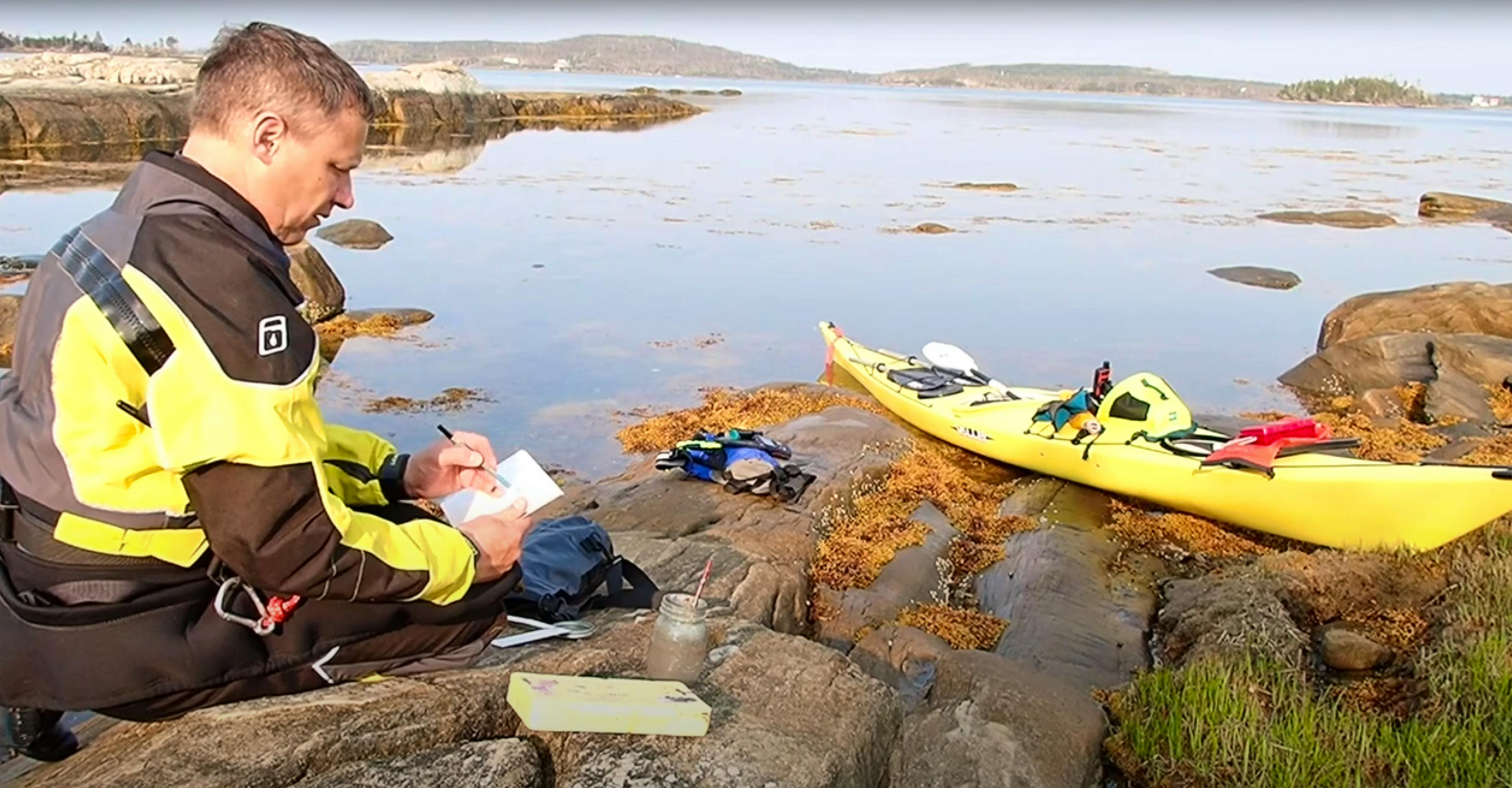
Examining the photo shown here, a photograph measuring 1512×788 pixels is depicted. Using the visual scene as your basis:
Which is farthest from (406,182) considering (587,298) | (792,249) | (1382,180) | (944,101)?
(944,101)

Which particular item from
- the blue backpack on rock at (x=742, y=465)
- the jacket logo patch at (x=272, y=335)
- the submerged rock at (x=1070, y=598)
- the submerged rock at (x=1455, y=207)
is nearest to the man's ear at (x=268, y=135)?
the jacket logo patch at (x=272, y=335)

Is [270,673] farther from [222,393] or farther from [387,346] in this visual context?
[387,346]

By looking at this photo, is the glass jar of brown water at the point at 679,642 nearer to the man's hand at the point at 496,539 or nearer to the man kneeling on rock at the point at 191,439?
the man's hand at the point at 496,539

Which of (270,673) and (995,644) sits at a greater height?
(270,673)

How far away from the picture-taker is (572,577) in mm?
4262

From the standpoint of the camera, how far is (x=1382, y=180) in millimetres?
42125

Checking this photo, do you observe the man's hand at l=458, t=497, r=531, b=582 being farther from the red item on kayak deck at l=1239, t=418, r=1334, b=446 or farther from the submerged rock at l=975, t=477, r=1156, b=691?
the red item on kayak deck at l=1239, t=418, r=1334, b=446

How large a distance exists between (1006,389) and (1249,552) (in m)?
3.32

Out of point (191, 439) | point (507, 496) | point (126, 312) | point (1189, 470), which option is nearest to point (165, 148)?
point (1189, 470)

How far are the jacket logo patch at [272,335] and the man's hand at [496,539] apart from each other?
2.97ft

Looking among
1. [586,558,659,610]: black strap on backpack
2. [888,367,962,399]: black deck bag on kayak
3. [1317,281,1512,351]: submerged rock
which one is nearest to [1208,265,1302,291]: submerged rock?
[1317,281,1512,351]: submerged rock

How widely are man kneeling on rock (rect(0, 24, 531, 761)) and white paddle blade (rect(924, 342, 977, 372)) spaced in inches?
375

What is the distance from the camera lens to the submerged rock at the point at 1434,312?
15.2 meters

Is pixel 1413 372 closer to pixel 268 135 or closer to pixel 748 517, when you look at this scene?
pixel 748 517
